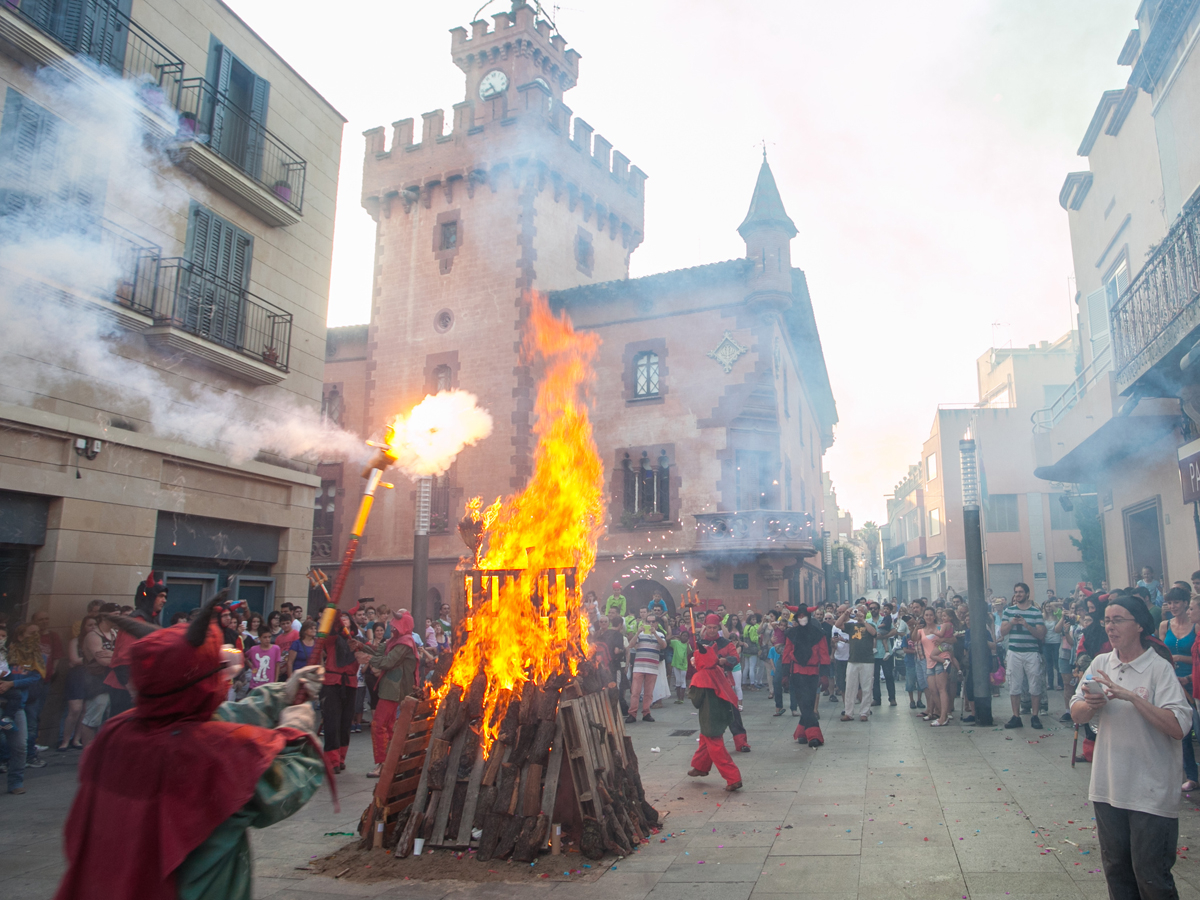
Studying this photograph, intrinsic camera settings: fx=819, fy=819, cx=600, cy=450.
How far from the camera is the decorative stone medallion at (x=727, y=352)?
2492cm

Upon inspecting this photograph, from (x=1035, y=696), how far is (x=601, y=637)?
6.91 metres

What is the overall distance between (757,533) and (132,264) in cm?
1720

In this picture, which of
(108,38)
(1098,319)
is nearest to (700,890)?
(108,38)

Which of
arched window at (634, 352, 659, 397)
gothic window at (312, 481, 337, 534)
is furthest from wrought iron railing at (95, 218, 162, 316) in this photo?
gothic window at (312, 481, 337, 534)

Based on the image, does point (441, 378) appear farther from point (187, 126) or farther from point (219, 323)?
point (187, 126)

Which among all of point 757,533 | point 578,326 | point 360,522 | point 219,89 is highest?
point 578,326

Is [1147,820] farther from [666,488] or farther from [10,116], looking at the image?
[666,488]

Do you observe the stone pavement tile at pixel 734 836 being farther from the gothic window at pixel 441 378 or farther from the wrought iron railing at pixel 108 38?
the gothic window at pixel 441 378

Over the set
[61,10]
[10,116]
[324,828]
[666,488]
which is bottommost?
[324,828]

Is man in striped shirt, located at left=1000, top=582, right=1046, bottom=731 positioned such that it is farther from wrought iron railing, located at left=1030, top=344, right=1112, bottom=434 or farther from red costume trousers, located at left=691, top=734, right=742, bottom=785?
red costume trousers, located at left=691, top=734, right=742, bottom=785

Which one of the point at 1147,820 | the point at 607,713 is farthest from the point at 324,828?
the point at 1147,820

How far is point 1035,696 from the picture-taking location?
12.1 meters

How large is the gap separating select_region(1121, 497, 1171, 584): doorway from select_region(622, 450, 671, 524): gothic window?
12.8 meters

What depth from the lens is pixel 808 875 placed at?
5.73 meters
